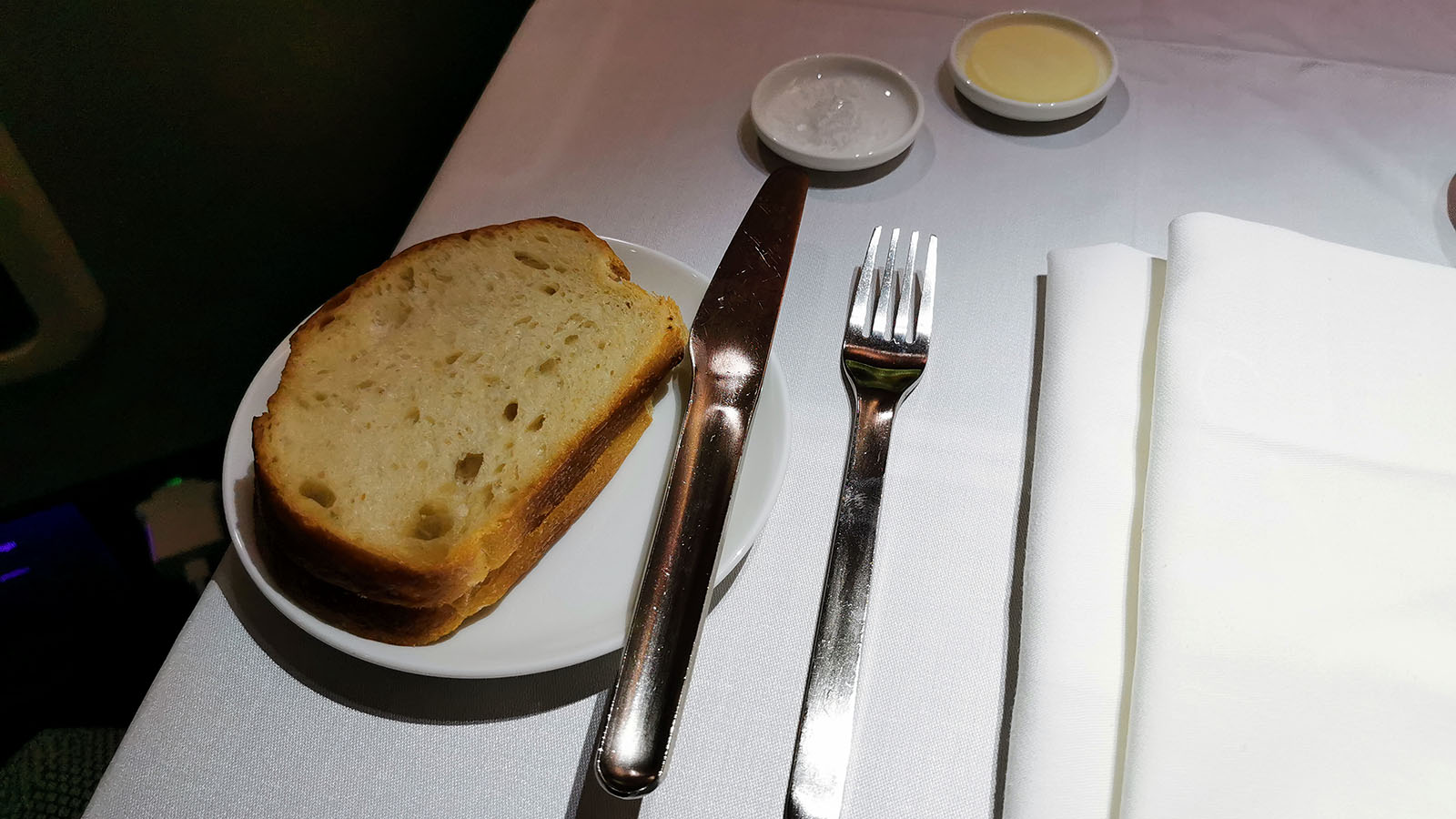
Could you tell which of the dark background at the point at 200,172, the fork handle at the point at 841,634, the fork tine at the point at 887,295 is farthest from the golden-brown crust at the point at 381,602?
the dark background at the point at 200,172

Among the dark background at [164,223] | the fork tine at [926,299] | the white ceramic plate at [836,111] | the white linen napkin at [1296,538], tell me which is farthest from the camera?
the dark background at [164,223]

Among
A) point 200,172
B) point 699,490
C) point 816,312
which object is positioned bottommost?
point 699,490

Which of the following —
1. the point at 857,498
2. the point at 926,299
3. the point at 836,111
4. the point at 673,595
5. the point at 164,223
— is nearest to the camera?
the point at 673,595

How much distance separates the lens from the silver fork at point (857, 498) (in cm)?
50

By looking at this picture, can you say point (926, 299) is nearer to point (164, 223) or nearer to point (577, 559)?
point (577, 559)

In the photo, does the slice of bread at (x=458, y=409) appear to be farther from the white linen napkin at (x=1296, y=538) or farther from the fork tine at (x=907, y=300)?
the white linen napkin at (x=1296, y=538)

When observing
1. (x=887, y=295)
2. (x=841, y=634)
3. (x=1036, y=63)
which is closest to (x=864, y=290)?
(x=887, y=295)

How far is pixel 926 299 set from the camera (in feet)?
2.32

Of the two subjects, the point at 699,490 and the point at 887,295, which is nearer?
the point at 699,490

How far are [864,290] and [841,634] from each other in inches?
12.1

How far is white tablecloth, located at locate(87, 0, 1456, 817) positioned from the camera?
0.51m

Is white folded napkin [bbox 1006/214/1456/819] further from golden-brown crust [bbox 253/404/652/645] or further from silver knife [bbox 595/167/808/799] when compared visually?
golden-brown crust [bbox 253/404/652/645]

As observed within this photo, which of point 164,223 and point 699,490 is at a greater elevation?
point 164,223

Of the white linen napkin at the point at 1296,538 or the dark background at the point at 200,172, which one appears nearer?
the white linen napkin at the point at 1296,538
